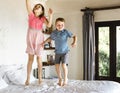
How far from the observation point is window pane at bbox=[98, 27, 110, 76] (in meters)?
5.46

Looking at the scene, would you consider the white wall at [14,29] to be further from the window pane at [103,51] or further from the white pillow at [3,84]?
the white pillow at [3,84]

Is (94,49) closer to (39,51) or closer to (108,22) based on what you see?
(108,22)

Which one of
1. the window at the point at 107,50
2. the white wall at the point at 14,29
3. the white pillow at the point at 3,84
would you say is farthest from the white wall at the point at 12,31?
the window at the point at 107,50

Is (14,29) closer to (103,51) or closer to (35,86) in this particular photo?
(35,86)

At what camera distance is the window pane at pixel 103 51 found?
5461 mm

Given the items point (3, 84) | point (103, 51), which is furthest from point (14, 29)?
point (103, 51)

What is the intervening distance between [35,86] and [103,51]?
112 inches

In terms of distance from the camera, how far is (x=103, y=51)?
5512mm

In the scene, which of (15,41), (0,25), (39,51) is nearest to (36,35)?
(39,51)

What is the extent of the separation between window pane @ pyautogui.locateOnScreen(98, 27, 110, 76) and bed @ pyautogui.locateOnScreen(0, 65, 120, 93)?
2.09m

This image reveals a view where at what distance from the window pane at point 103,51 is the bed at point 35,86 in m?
2.09

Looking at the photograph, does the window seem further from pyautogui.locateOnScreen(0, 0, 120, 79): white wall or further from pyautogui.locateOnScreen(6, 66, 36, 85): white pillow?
pyautogui.locateOnScreen(6, 66, 36, 85): white pillow

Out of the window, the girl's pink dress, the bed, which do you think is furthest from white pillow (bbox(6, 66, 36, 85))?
the window

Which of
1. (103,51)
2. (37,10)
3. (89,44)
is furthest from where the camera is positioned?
(103,51)
